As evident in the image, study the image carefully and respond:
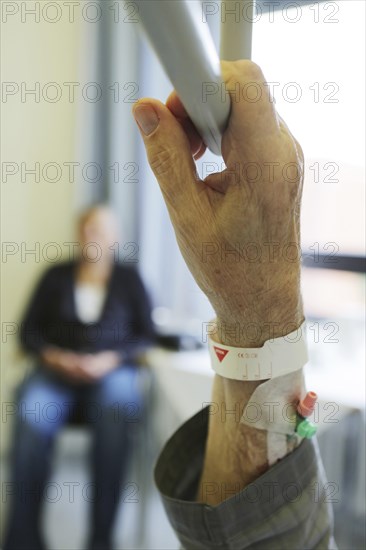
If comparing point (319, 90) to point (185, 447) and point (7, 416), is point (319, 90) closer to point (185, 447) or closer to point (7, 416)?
point (185, 447)


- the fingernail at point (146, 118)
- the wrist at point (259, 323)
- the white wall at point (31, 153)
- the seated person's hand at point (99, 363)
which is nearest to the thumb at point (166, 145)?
the fingernail at point (146, 118)

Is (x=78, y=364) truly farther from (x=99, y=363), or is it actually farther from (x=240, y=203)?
(x=240, y=203)

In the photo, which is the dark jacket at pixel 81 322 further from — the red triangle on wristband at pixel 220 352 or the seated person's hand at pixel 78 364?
the red triangle on wristband at pixel 220 352

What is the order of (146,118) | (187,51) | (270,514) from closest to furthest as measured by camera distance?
(187,51), (146,118), (270,514)

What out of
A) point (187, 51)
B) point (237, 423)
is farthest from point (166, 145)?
point (237, 423)

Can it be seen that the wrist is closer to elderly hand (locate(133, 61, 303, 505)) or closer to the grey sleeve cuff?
elderly hand (locate(133, 61, 303, 505))

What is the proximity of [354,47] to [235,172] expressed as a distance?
2.94 feet

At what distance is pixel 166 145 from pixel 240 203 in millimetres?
74

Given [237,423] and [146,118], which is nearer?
[146,118]

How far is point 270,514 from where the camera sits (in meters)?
0.49

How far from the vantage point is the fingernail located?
0.38 m

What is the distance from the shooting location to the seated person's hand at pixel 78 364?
188cm

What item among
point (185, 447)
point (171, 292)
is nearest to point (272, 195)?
point (185, 447)

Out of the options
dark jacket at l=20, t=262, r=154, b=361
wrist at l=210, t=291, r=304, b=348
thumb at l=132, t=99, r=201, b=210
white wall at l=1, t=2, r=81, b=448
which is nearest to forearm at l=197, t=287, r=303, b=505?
wrist at l=210, t=291, r=304, b=348
